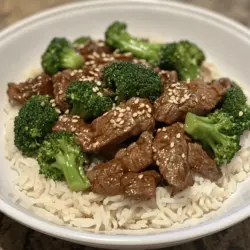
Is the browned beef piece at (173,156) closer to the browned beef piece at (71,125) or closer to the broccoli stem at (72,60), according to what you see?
the browned beef piece at (71,125)

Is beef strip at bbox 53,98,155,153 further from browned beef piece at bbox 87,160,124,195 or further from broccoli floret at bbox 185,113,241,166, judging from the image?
broccoli floret at bbox 185,113,241,166

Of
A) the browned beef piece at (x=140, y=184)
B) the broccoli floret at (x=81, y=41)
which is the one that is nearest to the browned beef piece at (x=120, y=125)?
the browned beef piece at (x=140, y=184)

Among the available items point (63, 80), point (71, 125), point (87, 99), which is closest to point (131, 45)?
point (63, 80)

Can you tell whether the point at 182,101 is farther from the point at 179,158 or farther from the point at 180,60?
the point at 180,60

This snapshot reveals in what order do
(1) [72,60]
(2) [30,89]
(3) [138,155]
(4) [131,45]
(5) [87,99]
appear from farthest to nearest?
(4) [131,45] → (1) [72,60] → (2) [30,89] → (5) [87,99] → (3) [138,155]

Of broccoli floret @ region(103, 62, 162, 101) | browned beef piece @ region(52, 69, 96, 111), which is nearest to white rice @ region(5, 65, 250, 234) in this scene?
browned beef piece @ region(52, 69, 96, 111)

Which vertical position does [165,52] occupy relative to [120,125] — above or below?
above
